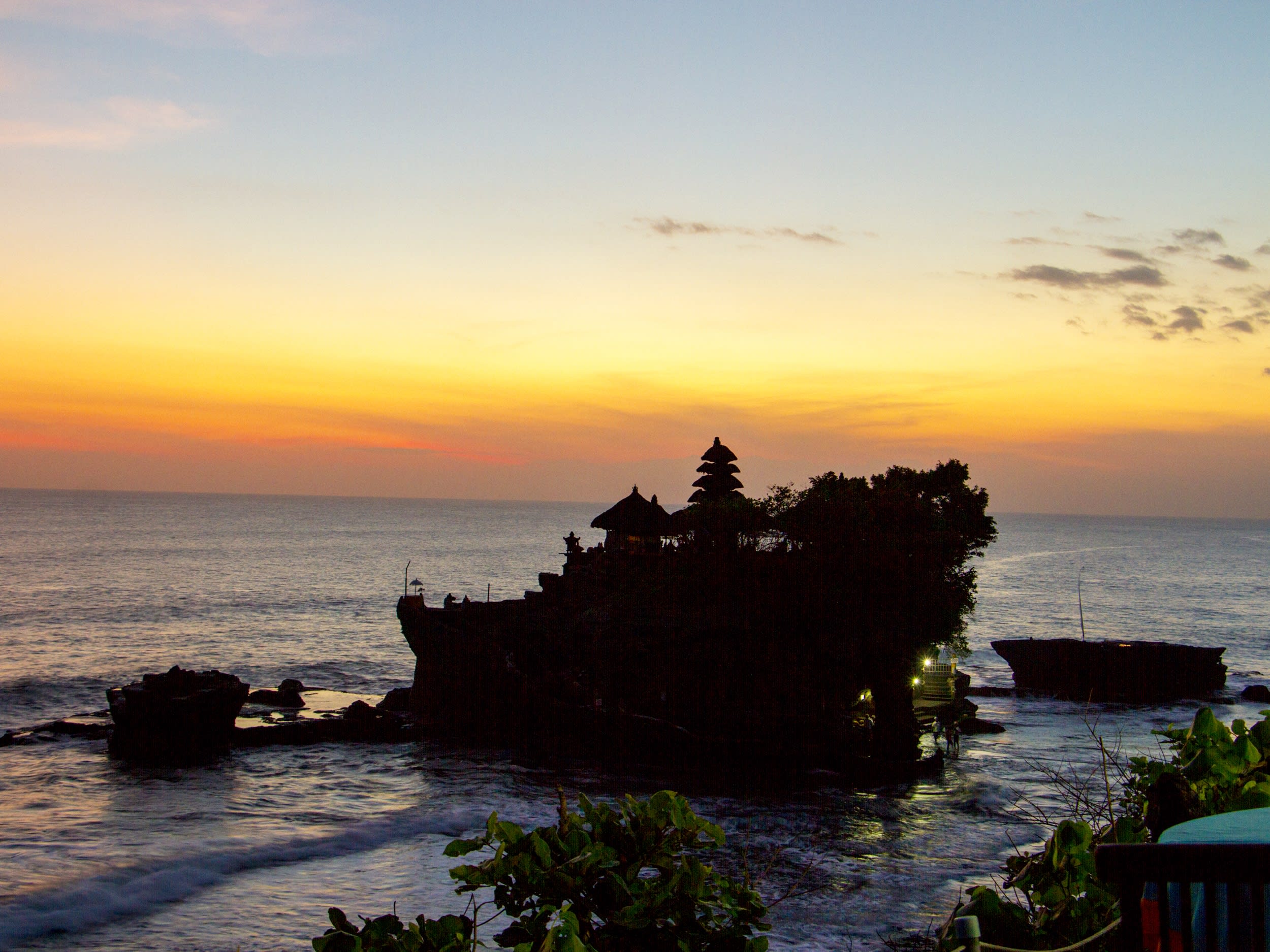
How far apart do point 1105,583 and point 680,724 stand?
448ft

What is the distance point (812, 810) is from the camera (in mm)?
34594

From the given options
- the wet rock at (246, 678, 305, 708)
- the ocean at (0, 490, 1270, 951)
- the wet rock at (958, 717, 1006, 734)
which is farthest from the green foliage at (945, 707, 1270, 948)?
A: the wet rock at (246, 678, 305, 708)

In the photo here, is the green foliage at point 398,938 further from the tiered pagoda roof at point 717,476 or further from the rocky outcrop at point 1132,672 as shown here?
the rocky outcrop at point 1132,672

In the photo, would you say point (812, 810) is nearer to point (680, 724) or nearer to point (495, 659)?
point (680, 724)

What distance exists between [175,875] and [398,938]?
29.6 m

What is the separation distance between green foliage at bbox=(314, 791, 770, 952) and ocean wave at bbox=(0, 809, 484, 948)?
2637 cm

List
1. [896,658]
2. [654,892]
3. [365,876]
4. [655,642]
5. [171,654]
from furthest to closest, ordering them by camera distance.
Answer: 1. [171,654]
2. [655,642]
3. [896,658]
4. [365,876]
5. [654,892]

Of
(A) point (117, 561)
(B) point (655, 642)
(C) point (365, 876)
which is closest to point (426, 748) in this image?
(B) point (655, 642)

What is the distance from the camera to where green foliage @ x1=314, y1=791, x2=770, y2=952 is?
448cm

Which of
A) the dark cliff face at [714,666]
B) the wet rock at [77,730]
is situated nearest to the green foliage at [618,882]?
the dark cliff face at [714,666]

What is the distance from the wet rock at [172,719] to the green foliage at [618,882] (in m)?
44.3

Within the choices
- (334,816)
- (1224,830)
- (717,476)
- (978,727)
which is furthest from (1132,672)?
(1224,830)

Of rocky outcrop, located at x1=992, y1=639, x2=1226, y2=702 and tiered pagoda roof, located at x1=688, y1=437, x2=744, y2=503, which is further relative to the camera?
rocky outcrop, located at x1=992, y1=639, x2=1226, y2=702

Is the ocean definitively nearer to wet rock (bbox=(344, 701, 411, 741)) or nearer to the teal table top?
wet rock (bbox=(344, 701, 411, 741))
